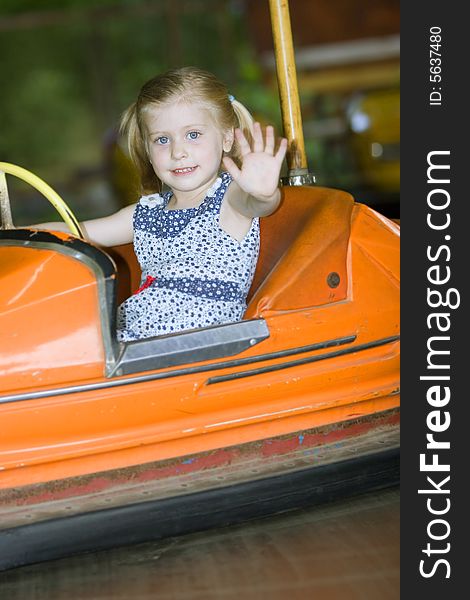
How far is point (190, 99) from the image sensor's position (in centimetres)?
160

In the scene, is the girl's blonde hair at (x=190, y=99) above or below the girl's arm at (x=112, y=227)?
above

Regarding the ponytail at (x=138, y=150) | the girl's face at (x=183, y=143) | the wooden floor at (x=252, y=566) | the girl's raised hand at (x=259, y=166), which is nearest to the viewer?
the wooden floor at (x=252, y=566)

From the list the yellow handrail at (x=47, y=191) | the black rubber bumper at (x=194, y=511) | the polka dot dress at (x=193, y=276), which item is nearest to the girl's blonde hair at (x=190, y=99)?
the polka dot dress at (x=193, y=276)

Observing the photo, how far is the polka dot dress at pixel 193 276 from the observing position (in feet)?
5.25

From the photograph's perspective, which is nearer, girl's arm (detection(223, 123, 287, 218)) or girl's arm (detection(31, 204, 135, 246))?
girl's arm (detection(223, 123, 287, 218))

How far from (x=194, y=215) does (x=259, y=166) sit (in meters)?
0.24

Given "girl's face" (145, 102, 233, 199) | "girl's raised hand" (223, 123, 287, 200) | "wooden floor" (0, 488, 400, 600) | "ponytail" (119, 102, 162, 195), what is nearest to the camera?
"wooden floor" (0, 488, 400, 600)

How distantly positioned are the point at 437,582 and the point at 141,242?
816mm

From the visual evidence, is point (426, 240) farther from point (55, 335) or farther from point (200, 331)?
point (55, 335)

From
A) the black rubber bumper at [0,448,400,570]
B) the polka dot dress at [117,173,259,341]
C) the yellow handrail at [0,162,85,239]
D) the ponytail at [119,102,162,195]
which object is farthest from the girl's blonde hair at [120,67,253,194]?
the black rubber bumper at [0,448,400,570]

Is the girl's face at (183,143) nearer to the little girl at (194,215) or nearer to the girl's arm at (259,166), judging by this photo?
the little girl at (194,215)

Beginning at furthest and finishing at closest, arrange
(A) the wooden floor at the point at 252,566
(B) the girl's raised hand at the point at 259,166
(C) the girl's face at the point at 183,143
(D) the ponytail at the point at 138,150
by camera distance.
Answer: (D) the ponytail at the point at 138,150 → (C) the girl's face at the point at 183,143 → (B) the girl's raised hand at the point at 259,166 → (A) the wooden floor at the point at 252,566

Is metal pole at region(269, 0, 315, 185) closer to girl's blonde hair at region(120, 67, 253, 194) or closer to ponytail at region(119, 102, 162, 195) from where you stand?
girl's blonde hair at region(120, 67, 253, 194)

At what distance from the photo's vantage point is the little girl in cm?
159
